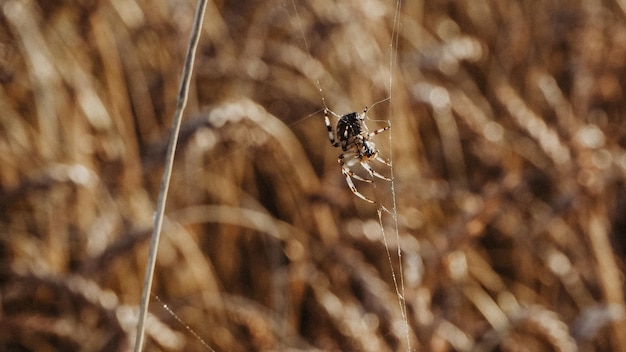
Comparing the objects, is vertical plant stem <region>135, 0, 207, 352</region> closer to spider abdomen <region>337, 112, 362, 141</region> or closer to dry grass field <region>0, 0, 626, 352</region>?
dry grass field <region>0, 0, 626, 352</region>

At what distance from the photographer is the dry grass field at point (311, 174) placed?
3.86 feet

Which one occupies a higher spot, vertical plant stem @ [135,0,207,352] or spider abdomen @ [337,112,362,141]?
spider abdomen @ [337,112,362,141]

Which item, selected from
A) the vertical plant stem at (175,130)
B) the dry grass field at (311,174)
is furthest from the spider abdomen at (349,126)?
the vertical plant stem at (175,130)

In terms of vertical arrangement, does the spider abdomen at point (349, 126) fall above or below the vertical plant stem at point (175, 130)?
above

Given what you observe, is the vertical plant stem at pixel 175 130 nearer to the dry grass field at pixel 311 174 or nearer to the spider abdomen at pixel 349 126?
the dry grass field at pixel 311 174

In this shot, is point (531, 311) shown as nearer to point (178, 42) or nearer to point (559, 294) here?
point (559, 294)

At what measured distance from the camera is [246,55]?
1.46m

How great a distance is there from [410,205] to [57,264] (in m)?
0.75

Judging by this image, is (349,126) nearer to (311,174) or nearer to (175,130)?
(311,174)

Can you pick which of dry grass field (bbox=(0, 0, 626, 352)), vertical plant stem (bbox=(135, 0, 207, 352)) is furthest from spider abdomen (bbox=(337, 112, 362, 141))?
vertical plant stem (bbox=(135, 0, 207, 352))

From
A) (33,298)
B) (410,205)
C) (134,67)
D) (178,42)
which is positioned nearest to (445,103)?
(410,205)

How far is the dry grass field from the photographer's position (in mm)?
1177

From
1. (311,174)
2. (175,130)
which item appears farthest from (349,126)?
(175,130)

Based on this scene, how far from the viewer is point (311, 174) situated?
1.42 m
